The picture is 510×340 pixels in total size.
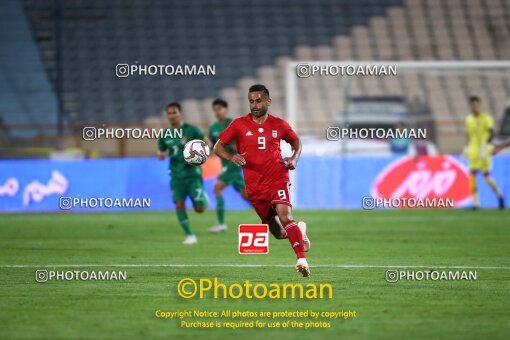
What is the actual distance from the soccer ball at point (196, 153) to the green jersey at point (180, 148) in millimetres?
3793

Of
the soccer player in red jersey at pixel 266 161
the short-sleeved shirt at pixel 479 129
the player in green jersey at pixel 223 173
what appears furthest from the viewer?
the short-sleeved shirt at pixel 479 129

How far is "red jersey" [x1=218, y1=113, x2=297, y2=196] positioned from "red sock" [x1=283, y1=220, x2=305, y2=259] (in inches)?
19.1

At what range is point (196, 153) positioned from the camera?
12.2m

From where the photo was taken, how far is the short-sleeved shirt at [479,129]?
77.8ft

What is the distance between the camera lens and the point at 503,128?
30344mm

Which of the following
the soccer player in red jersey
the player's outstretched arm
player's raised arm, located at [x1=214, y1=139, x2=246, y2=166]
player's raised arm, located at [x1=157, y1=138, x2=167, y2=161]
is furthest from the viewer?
player's raised arm, located at [x1=157, y1=138, x2=167, y2=161]

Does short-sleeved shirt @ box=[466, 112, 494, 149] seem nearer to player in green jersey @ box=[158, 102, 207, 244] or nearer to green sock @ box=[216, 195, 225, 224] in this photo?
green sock @ box=[216, 195, 225, 224]

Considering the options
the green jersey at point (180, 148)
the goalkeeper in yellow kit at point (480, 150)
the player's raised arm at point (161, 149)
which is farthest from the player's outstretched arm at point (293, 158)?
the goalkeeper in yellow kit at point (480, 150)

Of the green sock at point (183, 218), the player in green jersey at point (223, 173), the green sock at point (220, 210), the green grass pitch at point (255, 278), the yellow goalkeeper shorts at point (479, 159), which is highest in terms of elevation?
the yellow goalkeeper shorts at point (479, 159)

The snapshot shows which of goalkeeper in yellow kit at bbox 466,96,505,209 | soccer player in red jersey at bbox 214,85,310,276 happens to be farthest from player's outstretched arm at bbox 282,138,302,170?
goalkeeper in yellow kit at bbox 466,96,505,209

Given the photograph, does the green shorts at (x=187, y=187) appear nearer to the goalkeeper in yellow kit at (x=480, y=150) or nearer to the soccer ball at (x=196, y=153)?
the soccer ball at (x=196, y=153)

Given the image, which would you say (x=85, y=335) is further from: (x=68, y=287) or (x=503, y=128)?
(x=503, y=128)

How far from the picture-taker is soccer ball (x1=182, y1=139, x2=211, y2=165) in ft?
40.0

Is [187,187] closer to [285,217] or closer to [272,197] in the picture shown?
[272,197]
